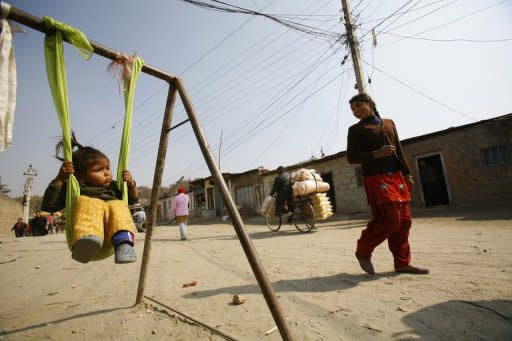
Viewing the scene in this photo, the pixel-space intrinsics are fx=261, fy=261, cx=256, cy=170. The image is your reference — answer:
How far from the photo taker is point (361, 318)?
67.6 inches

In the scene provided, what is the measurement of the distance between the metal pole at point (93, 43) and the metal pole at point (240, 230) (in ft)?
0.71

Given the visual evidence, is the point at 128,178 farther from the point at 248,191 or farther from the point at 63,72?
the point at 248,191

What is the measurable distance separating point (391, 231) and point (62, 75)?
3.03m

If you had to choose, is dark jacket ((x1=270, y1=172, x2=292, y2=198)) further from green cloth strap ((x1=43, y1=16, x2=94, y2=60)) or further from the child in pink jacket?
green cloth strap ((x1=43, y1=16, x2=94, y2=60))

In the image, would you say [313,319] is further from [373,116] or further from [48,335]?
[373,116]

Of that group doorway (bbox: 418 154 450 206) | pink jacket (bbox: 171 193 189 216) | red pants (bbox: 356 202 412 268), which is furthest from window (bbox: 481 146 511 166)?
pink jacket (bbox: 171 193 189 216)

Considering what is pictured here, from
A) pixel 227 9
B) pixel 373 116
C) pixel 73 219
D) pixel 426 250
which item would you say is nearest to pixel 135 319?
pixel 73 219

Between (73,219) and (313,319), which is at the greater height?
(73,219)

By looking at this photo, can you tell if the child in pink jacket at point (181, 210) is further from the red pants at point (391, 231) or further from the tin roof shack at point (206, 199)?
the tin roof shack at point (206, 199)

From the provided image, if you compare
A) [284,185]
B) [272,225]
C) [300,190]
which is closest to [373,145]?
[300,190]

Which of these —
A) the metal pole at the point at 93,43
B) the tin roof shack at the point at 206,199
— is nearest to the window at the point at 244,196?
the tin roof shack at the point at 206,199

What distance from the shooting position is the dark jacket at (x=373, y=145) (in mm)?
2715

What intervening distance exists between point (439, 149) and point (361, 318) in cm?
1203

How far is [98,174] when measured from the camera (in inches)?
90.7
